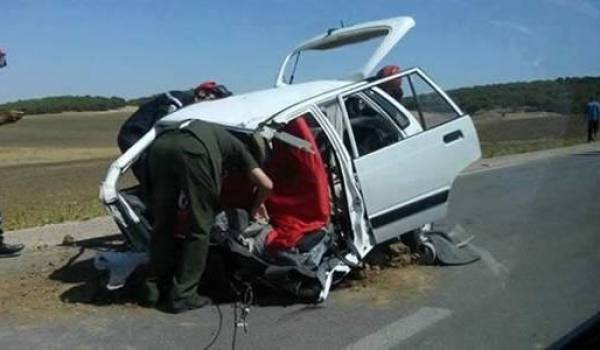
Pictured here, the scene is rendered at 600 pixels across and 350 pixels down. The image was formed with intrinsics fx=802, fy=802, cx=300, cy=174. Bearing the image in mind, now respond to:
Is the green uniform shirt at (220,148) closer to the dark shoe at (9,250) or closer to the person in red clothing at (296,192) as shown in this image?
the person in red clothing at (296,192)

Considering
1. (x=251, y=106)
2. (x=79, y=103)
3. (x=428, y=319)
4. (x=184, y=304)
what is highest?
(x=251, y=106)

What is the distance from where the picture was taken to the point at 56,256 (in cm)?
873

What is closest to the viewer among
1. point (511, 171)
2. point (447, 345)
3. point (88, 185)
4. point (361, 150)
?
point (447, 345)

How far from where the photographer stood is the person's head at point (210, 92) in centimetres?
860

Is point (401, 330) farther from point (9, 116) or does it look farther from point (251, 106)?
point (9, 116)

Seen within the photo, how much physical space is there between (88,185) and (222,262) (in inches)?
806

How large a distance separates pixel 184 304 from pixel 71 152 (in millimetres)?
49357

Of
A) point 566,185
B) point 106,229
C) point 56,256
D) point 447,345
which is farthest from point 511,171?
point 447,345

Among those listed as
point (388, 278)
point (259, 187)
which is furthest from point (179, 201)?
point (388, 278)

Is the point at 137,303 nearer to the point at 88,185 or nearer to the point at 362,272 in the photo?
the point at 362,272

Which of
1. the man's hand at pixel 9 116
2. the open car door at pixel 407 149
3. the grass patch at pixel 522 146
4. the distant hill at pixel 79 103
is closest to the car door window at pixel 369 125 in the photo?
the open car door at pixel 407 149

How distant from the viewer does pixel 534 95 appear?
8555 mm

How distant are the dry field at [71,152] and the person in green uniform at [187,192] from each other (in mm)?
3044

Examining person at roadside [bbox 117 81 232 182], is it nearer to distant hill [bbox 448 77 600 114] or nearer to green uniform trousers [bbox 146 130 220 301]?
green uniform trousers [bbox 146 130 220 301]
